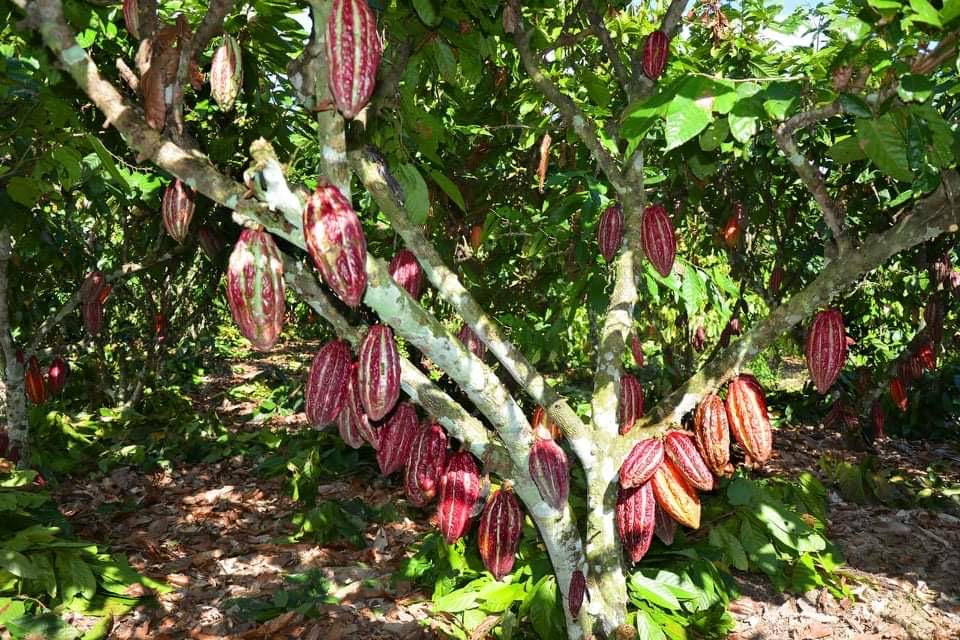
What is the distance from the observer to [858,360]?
6.84 metres

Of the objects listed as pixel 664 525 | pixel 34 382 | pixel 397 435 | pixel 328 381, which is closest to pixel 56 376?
pixel 34 382

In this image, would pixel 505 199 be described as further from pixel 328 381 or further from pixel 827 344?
pixel 328 381

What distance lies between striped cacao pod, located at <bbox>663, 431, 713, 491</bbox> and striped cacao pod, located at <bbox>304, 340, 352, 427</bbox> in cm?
89

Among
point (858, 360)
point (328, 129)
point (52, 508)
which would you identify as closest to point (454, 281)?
point (328, 129)

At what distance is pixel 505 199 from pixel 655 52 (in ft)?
5.57

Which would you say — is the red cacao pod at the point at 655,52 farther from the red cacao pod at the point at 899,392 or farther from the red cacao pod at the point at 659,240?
the red cacao pod at the point at 899,392

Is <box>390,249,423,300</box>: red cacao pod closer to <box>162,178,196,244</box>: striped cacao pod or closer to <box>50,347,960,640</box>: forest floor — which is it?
<box>162,178,196,244</box>: striped cacao pod

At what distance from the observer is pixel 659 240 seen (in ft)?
7.13

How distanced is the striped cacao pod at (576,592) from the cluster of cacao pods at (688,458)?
17cm

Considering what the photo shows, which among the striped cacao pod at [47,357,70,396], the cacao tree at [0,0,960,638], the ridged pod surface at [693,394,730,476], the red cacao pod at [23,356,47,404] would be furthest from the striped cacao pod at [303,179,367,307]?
the striped cacao pod at [47,357,70,396]

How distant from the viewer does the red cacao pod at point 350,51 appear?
127 centimetres

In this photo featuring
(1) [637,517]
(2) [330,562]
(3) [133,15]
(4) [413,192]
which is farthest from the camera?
(2) [330,562]

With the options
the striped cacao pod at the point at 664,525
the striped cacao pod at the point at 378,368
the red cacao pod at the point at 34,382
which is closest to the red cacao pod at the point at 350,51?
the striped cacao pod at the point at 378,368

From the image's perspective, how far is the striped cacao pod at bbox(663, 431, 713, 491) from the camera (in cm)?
191
